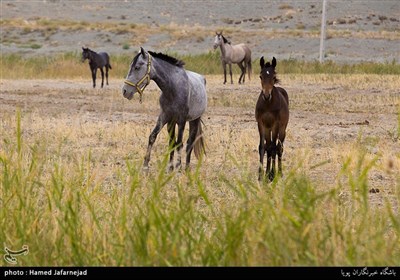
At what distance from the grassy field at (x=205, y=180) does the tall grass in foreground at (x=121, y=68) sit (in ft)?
0.45

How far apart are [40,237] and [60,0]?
87737 mm

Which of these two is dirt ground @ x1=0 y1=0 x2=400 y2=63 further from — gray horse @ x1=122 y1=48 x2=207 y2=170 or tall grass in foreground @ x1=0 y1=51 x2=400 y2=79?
gray horse @ x1=122 y1=48 x2=207 y2=170

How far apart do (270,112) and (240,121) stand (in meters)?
7.51

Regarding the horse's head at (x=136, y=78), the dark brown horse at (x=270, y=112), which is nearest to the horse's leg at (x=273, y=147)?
the dark brown horse at (x=270, y=112)

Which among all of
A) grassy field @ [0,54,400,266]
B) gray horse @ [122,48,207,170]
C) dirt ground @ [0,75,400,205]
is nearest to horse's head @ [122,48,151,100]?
gray horse @ [122,48,207,170]

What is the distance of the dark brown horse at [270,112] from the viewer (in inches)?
437

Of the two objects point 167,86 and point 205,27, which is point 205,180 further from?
point 205,27

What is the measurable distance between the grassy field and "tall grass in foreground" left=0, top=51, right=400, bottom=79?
0.45ft

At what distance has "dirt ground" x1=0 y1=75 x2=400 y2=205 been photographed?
41.2 ft

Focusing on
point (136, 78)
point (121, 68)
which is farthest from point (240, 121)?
point (121, 68)
